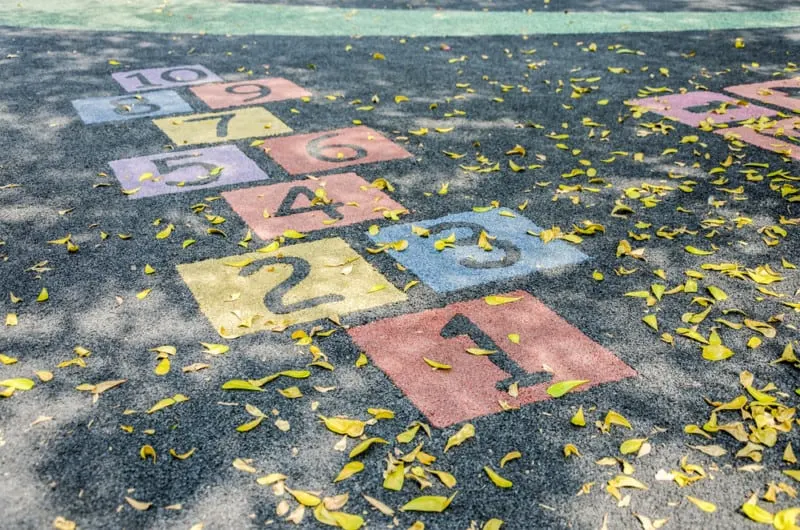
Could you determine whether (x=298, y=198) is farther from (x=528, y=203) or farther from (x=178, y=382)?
(x=178, y=382)

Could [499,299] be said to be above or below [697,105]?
below

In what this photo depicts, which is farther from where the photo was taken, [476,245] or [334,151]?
[334,151]

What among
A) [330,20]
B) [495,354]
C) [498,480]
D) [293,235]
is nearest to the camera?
[498,480]

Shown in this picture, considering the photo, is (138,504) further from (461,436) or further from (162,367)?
(461,436)

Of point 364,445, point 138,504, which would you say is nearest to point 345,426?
point 364,445

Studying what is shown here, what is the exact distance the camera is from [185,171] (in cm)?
529

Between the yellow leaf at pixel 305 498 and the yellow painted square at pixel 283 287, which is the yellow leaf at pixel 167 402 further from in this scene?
the yellow leaf at pixel 305 498

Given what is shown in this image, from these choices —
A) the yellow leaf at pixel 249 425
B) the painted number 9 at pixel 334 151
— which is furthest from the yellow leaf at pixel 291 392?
the painted number 9 at pixel 334 151

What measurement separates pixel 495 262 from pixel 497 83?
3683 mm

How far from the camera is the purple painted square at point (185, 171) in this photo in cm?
504

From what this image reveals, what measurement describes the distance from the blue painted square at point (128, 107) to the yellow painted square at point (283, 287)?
2843 millimetres

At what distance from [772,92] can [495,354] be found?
17.3ft

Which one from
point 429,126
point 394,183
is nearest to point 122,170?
point 394,183

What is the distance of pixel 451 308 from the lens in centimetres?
369
